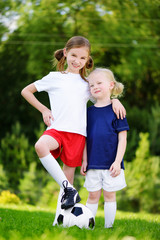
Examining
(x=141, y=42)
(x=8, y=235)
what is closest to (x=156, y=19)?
(x=141, y=42)

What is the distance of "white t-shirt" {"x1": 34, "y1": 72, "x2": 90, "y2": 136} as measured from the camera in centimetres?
315

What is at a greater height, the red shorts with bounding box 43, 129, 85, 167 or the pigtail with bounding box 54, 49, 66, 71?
the pigtail with bounding box 54, 49, 66, 71

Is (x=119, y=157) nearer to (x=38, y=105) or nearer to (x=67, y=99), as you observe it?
(x=67, y=99)

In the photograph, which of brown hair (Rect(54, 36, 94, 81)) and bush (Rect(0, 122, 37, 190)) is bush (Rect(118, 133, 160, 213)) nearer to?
bush (Rect(0, 122, 37, 190))

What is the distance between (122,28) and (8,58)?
5.09 meters

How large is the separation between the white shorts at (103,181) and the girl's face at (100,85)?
2.48ft

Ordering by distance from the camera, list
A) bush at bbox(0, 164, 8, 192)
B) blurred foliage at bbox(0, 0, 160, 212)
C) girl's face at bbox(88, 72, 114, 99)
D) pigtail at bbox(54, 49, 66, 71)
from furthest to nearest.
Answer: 1. blurred foliage at bbox(0, 0, 160, 212)
2. bush at bbox(0, 164, 8, 192)
3. pigtail at bbox(54, 49, 66, 71)
4. girl's face at bbox(88, 72, 114, 99)

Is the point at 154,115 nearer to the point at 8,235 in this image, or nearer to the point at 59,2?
the point at 59,2

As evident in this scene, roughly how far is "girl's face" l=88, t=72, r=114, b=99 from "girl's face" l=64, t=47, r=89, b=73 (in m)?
0.17

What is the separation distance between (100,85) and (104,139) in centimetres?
54

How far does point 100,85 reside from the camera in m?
3.24

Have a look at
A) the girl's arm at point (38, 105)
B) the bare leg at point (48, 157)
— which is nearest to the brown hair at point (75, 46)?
the girl's arm at point (38, 105)

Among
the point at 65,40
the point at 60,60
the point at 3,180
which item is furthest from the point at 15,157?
the point at 60,60

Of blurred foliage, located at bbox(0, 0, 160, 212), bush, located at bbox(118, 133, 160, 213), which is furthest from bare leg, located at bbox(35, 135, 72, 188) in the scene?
blurred foliage, located at bbox(0, 0, 160, 212)
